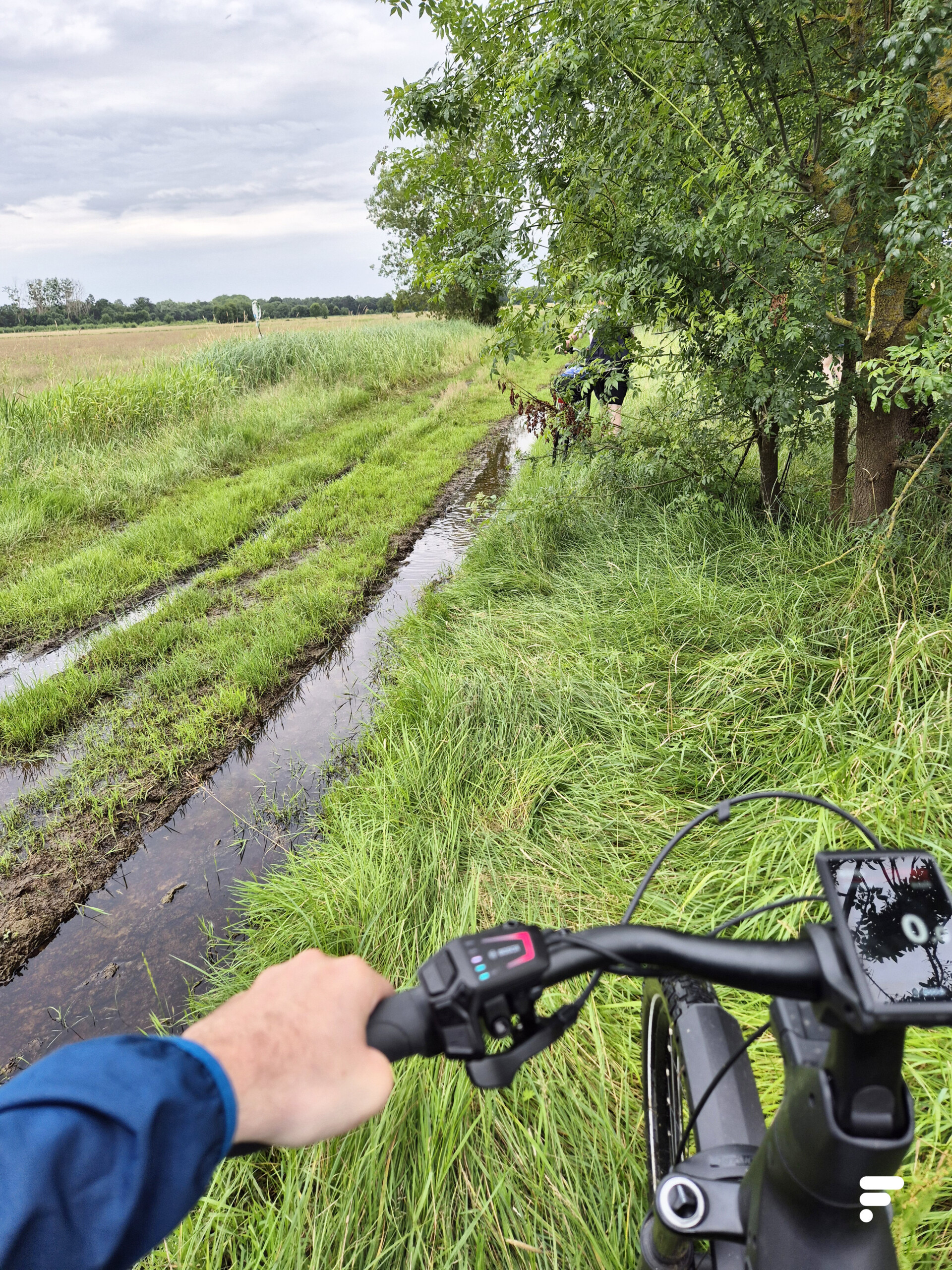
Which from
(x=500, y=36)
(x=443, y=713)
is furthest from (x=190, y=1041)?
(x=500, y=36)

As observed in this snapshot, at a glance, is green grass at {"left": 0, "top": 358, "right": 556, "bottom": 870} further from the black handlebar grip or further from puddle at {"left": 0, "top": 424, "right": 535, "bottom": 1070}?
the black handlebar grip

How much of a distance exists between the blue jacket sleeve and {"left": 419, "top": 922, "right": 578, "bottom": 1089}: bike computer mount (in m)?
0.22

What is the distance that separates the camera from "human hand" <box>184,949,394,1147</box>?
2.10 ft

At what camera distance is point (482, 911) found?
228 cm

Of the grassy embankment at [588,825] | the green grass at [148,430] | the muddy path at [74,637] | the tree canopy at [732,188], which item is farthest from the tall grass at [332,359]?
the grassy embankment at [588,825]

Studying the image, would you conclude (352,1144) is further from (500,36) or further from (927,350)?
(500,36)

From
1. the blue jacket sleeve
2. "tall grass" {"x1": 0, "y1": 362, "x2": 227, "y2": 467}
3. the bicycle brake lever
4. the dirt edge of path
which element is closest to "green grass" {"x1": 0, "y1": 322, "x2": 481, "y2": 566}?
"tall grass" {"x1": 0, "y1": 362, "x2": 227, "y2": 467}

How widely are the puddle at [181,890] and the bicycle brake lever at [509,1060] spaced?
2095 mm

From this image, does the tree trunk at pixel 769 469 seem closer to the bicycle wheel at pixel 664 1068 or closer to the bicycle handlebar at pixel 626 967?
the bicycle wheel at pixel 664 1068

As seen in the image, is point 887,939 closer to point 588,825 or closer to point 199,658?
point 588,825

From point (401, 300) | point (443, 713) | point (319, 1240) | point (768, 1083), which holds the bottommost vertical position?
point (319, 1240)

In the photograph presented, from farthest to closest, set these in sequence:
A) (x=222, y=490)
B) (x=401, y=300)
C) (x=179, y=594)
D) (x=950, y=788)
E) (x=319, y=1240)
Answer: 1. (x=222, y=490)
2. (x=401, y=300)
3. (x=179, y=594)
4. (x=950, y=788)
5. (x=319, y=1240)

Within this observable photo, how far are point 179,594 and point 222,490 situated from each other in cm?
262

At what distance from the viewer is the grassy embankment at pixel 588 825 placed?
1.53 m
